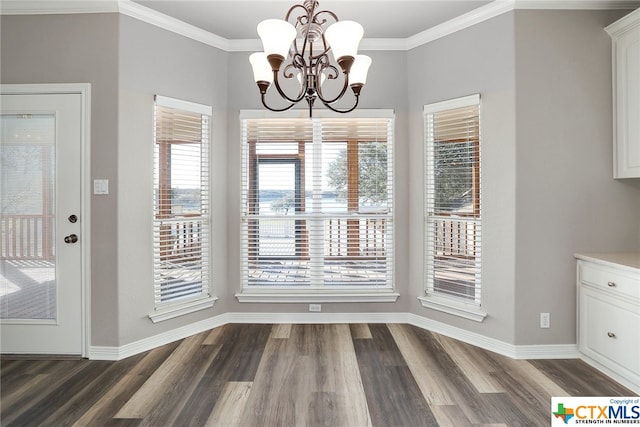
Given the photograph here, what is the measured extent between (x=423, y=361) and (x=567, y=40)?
282 cm

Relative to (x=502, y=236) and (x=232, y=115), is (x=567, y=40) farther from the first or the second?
(x=232, y=115)

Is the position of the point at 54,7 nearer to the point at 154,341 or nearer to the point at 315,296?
the point at 154,341

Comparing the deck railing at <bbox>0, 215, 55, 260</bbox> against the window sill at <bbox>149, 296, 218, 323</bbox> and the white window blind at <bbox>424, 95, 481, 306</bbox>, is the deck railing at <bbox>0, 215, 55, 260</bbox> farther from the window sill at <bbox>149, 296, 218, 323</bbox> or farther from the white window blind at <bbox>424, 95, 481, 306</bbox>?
the white window blind at <bbox>424, 95, 481, 306</bbox>

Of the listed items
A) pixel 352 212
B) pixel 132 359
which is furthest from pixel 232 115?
pixel 132 359

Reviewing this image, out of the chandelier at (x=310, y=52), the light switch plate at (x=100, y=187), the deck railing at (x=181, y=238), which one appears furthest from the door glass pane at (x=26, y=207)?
the chandelier at (x=310, y=52)

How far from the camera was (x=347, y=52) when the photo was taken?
1.86 meters

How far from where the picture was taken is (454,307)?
3260 mm

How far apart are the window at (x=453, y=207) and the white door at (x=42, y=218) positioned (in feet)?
10.1

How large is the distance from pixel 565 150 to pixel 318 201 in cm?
218

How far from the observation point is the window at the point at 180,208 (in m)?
3.17

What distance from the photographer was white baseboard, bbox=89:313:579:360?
9.41ft

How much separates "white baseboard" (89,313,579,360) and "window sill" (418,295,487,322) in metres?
0.14

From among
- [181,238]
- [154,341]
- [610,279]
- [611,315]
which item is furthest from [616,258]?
[154,341]

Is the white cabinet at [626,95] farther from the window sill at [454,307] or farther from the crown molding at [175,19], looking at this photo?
the window sill at [454,307]
